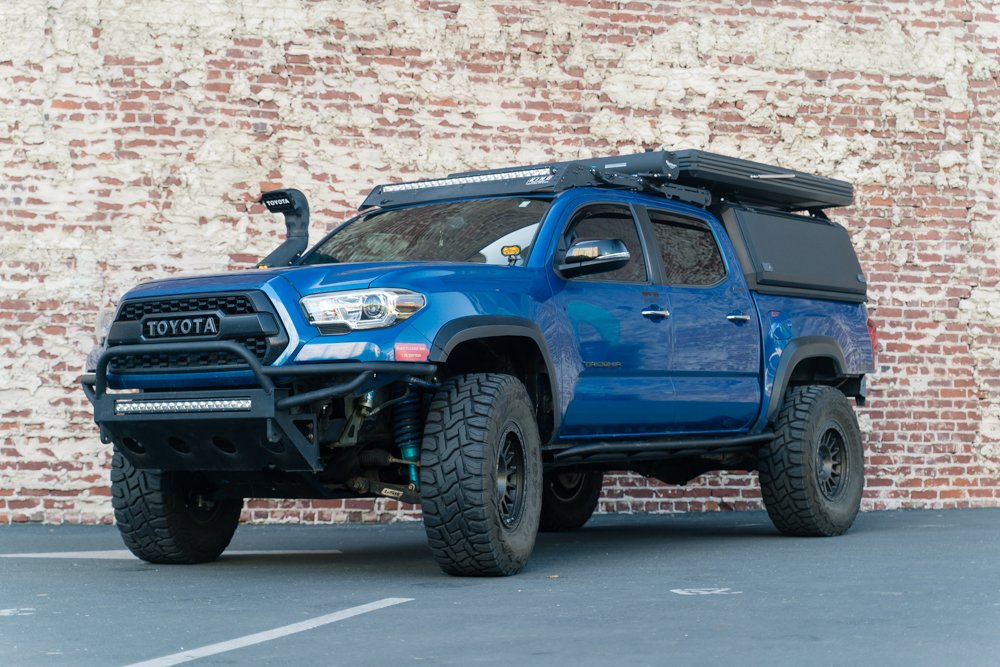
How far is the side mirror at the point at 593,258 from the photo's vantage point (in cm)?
748

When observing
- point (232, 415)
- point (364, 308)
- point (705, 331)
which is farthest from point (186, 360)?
point (705, 331)

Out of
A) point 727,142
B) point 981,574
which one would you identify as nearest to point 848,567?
point 981,574

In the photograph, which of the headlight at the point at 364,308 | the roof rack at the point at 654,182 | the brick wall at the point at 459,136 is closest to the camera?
the headlight at the point at 364,308

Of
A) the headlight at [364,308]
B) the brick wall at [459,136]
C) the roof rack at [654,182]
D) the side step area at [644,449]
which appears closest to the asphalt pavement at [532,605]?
the side step area at [644,449]

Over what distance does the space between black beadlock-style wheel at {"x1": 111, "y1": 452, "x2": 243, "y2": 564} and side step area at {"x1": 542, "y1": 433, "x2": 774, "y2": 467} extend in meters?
1.95

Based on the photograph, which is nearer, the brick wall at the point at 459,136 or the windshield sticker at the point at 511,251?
the windshield sticker at the point at 511,251

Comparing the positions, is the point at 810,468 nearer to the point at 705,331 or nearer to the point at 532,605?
the point at 705,331

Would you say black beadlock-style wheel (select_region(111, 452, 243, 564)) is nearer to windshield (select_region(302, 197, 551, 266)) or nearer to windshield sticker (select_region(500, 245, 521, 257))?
windshield (select_region(302, 197, 551, 266))

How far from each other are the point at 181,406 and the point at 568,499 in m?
4.56

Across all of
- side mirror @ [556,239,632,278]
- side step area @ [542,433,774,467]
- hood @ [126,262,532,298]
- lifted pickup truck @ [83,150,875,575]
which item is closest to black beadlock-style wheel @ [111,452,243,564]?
lifted pickup truck @ [83,150,875,575]

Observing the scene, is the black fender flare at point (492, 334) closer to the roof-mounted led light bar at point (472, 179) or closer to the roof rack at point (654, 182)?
the roof rack at point (654, 182)

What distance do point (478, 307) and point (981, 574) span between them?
9.07 feet

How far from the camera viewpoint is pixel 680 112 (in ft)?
40.3

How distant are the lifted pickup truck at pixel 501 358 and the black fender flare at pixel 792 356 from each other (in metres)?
0.02
